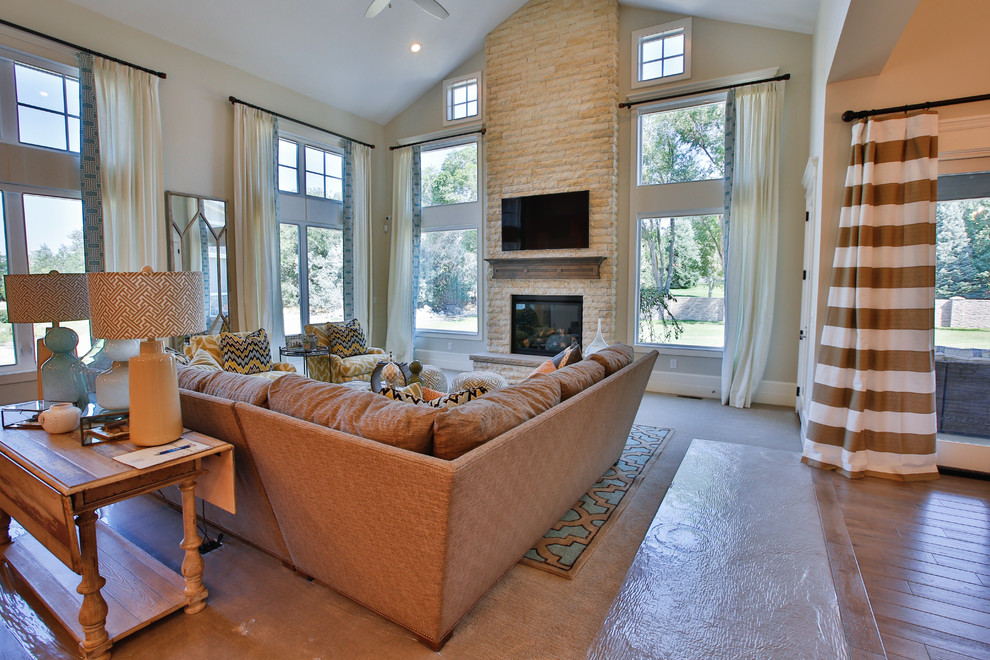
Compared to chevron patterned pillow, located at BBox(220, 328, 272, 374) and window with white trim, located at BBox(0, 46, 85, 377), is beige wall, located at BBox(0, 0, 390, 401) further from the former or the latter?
chevron patterned pillow, located at BBox(220, 328, 272, 374)

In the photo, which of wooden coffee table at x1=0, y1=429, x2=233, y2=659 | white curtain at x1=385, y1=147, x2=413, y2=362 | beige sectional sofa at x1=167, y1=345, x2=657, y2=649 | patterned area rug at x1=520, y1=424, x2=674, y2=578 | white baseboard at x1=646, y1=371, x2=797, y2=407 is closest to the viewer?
beige sectional sofa at x1=167, y1=345, x2=657, y2=649

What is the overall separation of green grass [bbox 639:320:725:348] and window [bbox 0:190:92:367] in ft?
19.3

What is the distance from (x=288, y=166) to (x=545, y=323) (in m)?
3.87

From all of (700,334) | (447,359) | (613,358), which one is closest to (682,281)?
(700,334)

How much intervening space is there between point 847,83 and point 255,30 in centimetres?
538

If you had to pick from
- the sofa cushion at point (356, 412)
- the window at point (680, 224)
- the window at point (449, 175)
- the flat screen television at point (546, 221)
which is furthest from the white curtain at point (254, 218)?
the window at point (680, 224)

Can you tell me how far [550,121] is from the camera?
5977mm

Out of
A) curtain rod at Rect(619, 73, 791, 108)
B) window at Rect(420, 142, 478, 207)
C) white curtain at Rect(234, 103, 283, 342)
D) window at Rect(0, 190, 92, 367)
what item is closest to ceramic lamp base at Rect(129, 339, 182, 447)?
window at Rect(0, 190, 92, 367)

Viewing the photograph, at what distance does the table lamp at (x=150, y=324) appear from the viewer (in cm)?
172

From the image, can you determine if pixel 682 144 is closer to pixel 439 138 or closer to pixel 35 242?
pixel 439 138

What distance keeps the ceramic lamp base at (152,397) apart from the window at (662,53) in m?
5.55

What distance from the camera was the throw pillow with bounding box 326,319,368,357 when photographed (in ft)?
18.2

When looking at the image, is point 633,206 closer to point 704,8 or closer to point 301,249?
point 704,8

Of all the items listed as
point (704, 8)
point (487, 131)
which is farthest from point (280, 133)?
point (704, 8)
